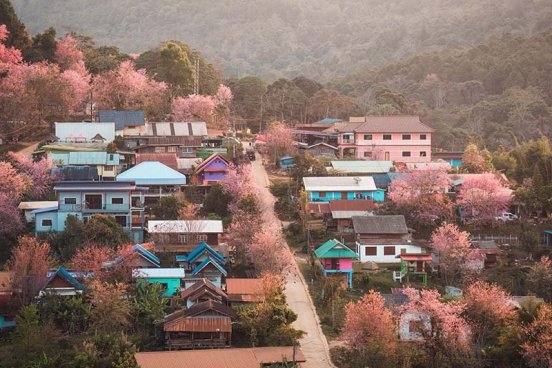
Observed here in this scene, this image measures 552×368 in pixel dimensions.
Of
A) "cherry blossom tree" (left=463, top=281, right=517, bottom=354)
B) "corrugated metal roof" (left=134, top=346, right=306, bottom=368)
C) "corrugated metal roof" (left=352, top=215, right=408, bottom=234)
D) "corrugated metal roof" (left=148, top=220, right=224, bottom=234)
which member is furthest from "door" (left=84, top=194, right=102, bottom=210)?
"cherry blossom tree" (left=463, top=281, right=517, bottom=354)

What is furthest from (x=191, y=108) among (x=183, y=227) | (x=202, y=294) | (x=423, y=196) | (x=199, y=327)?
(x=199, y=327)

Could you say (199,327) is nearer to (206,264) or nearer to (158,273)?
(158,273)

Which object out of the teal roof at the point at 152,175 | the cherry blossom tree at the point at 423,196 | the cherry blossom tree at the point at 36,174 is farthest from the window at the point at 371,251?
the cherry blossom tree at the point at 36,174

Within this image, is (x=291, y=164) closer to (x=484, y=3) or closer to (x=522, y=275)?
(x=522, y=275)

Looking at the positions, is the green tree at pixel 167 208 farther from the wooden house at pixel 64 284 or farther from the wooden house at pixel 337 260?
the wooden house at pixel 64 284

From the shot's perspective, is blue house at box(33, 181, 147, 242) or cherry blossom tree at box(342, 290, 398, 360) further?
blue house at box(33, 181, 147, 242)

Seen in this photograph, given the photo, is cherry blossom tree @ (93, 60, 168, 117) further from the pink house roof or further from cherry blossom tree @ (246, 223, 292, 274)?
cherry blossom tree @ (246, 223, 292, 274)

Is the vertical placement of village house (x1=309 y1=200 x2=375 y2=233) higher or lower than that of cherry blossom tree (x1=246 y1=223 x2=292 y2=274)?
higher
